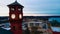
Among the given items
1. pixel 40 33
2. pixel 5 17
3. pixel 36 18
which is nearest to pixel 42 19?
pixel 36 18

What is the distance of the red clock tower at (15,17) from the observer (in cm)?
236

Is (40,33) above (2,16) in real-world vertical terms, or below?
below

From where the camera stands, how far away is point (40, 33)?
8.52 ft

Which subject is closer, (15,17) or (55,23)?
(15,17)

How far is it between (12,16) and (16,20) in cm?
11

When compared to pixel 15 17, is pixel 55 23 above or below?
below

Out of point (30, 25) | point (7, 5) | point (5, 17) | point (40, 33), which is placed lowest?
point (40, 33)

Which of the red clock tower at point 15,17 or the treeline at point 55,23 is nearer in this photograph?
the red clock tower at point 15,17

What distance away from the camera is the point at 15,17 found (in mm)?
2355

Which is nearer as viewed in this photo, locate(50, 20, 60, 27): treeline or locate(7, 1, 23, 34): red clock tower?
locate(7, 1, 23, 34): red clock tower

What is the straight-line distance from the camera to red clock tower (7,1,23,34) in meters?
2.36

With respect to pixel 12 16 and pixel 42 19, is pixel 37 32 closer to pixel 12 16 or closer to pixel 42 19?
pixel 42 19

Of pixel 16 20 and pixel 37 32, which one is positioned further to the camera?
pixel 37 32

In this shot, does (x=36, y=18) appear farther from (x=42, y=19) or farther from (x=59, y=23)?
(x=59, y=23)
